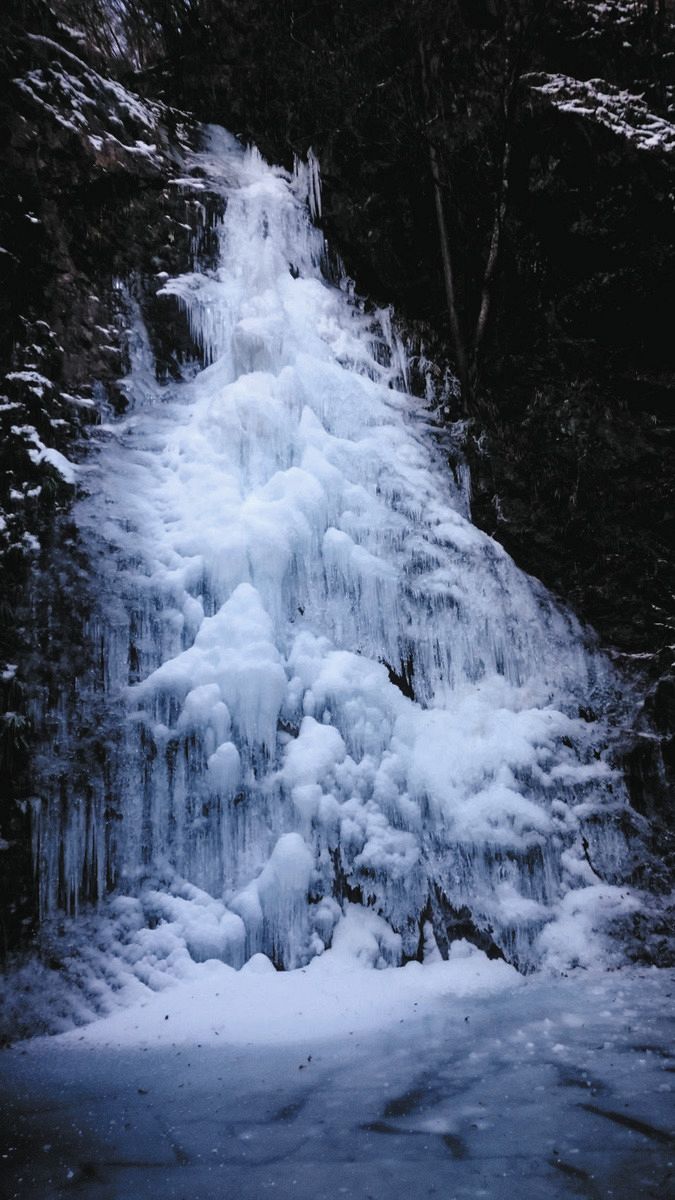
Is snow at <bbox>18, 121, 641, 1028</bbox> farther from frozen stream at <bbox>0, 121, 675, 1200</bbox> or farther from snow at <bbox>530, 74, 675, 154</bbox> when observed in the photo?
snow at <bbox>530, 74, 675, 154</bbox>

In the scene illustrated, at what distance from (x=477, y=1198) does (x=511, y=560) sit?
4.15 meters

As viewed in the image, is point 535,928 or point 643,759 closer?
point 535,928

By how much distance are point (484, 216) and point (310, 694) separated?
4.63 metres

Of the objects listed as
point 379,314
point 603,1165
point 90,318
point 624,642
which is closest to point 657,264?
point 379,314

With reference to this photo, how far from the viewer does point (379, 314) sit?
6.32m

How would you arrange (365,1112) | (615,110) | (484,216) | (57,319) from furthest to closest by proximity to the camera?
(484,216) < (615,110) < (57,319) < (365,1112)

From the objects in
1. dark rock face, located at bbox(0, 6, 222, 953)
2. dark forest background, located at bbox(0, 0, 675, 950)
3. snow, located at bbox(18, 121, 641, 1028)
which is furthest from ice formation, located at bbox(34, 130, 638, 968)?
dark forest background, located at bbox(0, 0, 675, 950)

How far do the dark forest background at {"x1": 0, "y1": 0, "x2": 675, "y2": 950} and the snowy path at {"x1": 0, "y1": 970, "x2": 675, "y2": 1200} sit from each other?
2.40m

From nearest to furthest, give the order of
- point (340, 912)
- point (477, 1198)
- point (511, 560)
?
point (477, 1198), point (340, 912), point (511, 560)

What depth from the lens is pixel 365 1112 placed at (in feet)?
8.06

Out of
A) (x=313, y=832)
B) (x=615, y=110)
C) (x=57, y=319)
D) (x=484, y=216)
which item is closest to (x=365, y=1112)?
(x=313, y=832)

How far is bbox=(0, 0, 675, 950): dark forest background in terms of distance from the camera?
16.8 feet

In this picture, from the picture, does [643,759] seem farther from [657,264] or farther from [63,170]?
[63,170]

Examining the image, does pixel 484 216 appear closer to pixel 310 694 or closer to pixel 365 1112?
pixel 310 694
